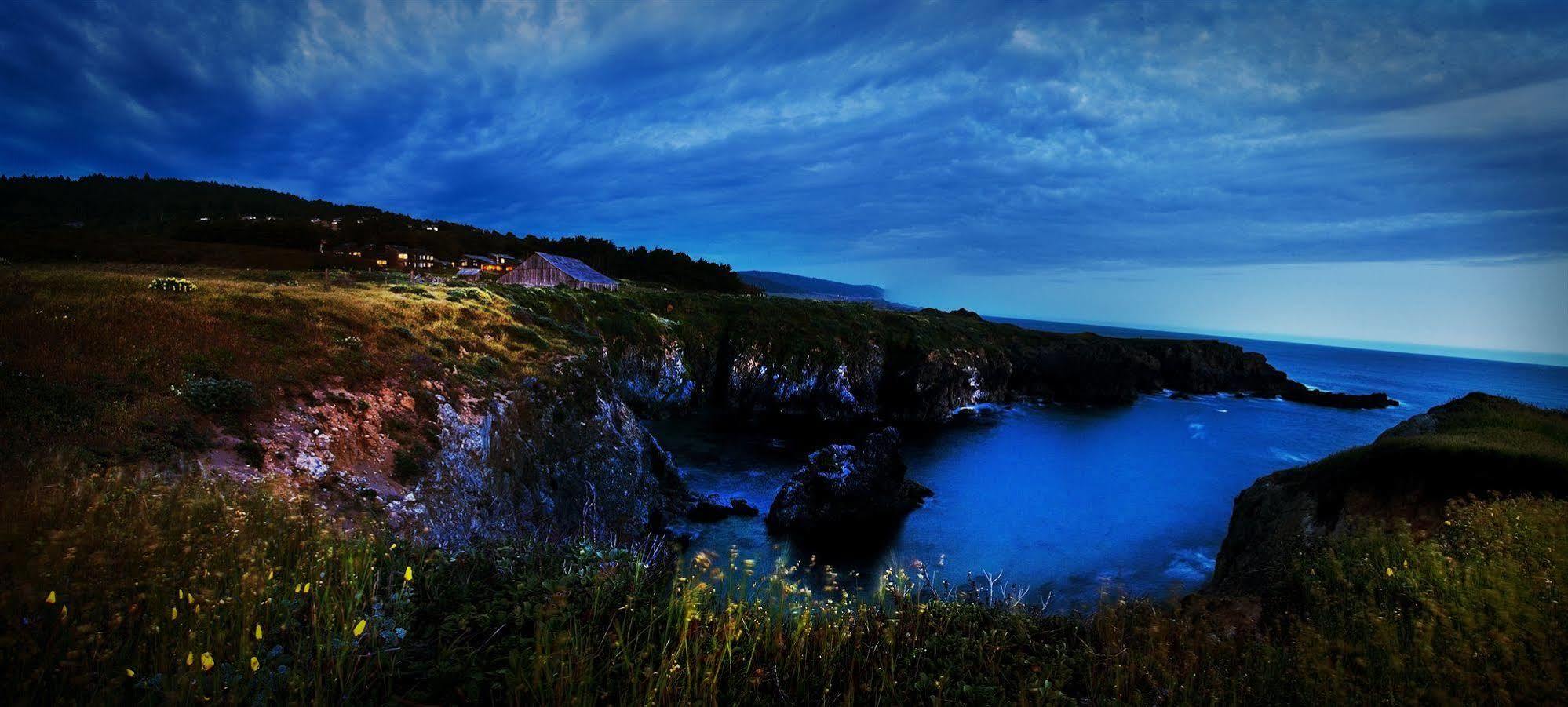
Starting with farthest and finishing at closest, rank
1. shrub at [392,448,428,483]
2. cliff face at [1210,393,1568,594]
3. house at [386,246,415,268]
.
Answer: house at [386,246,415,268] → shrub at [392,448,428,483] → cliff face at [1210,393,1568,594]

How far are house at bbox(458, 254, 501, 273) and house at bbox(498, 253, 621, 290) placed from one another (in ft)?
126

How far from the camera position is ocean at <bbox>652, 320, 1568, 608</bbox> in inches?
961

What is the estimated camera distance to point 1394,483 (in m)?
13.4

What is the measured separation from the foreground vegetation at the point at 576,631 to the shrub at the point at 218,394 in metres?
5.83

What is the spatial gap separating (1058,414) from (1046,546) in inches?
1616

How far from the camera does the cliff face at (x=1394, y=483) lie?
481 inches

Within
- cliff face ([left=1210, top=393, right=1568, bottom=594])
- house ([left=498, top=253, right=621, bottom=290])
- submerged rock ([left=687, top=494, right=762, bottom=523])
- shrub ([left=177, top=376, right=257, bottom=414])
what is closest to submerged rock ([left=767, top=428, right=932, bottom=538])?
submerged rock ([left=687, top=494, right=762, bottom=523])

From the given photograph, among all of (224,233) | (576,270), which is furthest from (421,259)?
(576,270)

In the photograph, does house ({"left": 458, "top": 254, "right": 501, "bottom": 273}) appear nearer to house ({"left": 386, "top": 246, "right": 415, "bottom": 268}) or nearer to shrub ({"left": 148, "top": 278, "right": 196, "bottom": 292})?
house ({"left": 386, "top": 246, "right": 415, "bottom": 268})

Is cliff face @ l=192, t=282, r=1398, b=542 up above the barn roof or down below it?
below

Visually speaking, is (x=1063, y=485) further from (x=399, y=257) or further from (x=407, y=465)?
(x=399, y=257)

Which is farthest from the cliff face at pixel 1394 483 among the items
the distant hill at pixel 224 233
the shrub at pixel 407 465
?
the distant hill at pixel 224 233

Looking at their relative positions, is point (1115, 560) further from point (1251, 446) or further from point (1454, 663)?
point (1251, 446)

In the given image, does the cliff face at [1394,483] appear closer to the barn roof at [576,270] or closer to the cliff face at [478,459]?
the cliff face at [478,459]
